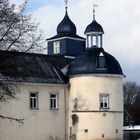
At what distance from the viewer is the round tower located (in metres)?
41.3

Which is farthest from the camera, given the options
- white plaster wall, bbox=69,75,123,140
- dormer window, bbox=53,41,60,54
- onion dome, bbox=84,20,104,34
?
dormer window, bbox=53,41,60,54

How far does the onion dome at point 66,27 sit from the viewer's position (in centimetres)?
4922

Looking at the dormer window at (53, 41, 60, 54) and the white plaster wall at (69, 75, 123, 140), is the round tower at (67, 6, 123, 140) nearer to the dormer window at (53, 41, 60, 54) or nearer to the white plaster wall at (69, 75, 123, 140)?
the white plaster wall at (69, 75, 123, 140)

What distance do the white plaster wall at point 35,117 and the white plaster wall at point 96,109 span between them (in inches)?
42.1

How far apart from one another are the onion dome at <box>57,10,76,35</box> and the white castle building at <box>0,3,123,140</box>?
589cm

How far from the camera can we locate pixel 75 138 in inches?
1649

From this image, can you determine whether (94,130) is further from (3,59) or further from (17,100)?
(3,59)

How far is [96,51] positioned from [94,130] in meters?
6.93

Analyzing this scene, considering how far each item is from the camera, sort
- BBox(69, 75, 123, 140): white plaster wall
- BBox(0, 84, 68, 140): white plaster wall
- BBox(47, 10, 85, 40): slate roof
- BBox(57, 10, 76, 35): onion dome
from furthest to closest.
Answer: BBox(57, 10, 76, 35): onion dome < BBox(47, 10, 85, 40): slate roof < BBox(69, 75, 123, 140): white plaster wall < BBox(0, 84, 68, 140): white plaster wall

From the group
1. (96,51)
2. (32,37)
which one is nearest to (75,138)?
(96,51)

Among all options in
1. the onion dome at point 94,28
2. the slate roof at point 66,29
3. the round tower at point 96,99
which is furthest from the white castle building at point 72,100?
the slate roof at point 66,29

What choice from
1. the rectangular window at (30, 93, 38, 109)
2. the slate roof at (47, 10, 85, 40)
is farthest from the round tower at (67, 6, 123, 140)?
the slate roof at (47, 10, 85, 40)

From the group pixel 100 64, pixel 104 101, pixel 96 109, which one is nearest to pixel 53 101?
pixel 96 109

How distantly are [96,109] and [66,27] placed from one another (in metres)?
10.9
